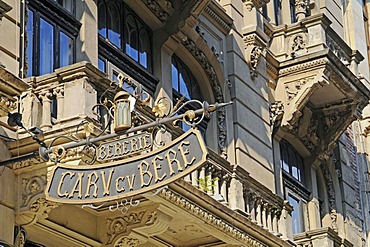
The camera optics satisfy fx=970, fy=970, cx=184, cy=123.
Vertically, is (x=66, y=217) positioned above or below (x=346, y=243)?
below

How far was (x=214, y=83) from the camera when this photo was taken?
74.7 ft

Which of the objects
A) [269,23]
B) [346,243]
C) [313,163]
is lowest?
[346,243]

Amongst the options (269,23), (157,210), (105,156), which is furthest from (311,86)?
(105,156)

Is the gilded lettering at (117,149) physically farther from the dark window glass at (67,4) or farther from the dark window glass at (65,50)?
the dark window glass at (67,4)

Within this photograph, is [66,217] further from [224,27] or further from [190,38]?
[224,27]

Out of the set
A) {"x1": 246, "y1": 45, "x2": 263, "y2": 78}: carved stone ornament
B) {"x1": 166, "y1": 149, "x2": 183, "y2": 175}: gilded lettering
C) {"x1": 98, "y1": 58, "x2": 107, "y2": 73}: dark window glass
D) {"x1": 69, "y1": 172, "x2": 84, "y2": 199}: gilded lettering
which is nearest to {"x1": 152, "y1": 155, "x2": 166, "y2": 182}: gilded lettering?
{"x1": 166, "y1": 149, "x2": 183, "y2": 175}: gilded lettering

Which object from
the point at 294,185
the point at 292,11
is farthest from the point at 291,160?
the point at 292,11

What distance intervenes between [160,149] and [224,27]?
11694 millimetres

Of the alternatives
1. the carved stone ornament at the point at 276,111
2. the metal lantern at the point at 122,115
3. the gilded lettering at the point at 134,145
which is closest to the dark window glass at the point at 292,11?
the carved stone ornament at the point at 276,111

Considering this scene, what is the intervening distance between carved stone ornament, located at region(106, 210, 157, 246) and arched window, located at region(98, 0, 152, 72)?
3.91 m

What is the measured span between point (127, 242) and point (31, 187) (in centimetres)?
282

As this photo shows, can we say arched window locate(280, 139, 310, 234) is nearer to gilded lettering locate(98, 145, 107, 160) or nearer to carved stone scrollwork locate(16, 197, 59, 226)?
carved stone scrollwork locate(16, 197, 59, 226)

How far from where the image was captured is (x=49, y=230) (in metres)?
16.2

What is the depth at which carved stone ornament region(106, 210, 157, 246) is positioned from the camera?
52.8 ft
